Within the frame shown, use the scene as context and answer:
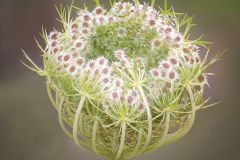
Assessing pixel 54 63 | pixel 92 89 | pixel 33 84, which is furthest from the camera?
pixel 33 84

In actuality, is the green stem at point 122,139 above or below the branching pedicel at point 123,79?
below

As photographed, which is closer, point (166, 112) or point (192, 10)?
point (166, 112)

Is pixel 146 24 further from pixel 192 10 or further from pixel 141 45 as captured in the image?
pixel 192 10

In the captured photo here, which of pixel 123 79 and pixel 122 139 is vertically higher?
pixel 123 79

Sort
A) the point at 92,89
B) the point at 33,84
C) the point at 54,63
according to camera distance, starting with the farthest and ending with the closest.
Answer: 1. the point at 33,84
2. the point at 54,63
3. the point at 92,89

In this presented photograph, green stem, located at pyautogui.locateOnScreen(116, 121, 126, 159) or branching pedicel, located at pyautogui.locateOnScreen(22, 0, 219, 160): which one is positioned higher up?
branching pedicel, located at pyautogui.locateOnScreen(22, 0, 219, 160)

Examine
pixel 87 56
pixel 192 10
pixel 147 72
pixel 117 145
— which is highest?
pixel 192 10

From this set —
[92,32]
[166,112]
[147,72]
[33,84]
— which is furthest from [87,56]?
[33,84]

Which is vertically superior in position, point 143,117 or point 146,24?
point 146,24
